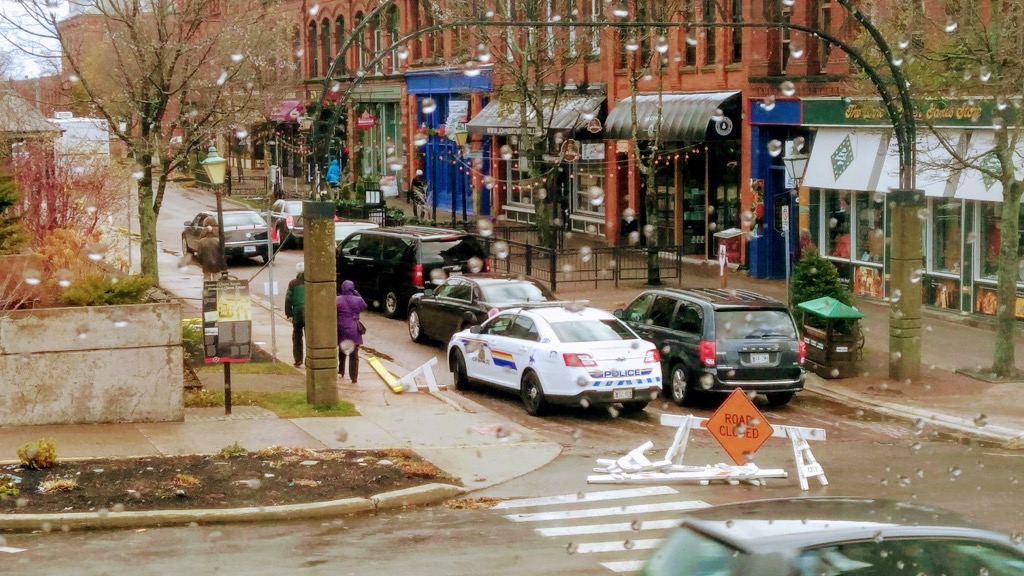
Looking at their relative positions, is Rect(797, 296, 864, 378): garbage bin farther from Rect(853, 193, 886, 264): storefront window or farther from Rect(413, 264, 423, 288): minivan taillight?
Rect(413, 264, 423, 288): minivan taillight

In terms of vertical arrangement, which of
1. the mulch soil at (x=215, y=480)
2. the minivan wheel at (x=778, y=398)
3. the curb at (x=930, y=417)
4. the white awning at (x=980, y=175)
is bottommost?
the curb at (x=930, y=417)

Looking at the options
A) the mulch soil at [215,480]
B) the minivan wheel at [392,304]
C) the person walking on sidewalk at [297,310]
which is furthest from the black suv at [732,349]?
the minivan wheel at [392,304]

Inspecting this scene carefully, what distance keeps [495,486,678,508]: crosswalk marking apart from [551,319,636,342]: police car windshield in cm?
443

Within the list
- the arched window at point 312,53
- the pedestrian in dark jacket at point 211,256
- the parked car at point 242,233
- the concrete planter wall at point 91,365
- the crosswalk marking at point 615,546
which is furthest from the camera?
the arched window at point 312,53

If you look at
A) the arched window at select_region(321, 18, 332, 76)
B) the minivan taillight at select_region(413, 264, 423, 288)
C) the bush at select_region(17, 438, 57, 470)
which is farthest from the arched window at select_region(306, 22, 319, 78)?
the bush at select_region(17, 438, 57, 470)

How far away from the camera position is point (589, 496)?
12.7 m

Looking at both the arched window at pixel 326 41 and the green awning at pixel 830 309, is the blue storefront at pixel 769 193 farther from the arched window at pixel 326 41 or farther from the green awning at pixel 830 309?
the arched window at pixel 326 41

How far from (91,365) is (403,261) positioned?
37.5 feet

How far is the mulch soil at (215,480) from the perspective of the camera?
11672 mm

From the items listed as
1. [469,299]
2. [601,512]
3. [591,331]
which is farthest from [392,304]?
[601,512]

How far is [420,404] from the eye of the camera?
1766 cm

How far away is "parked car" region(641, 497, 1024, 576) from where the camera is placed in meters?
5.48

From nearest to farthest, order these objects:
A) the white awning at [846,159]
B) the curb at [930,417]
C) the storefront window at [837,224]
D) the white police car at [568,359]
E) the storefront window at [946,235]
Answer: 1. the curb at [930,417]
2. the white police car at [568,359]
3. the storefront window at [946,235]
4. the white awning at [846,159]
5. the storefront window at [837,224]

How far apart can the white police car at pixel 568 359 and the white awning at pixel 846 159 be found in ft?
32.8
